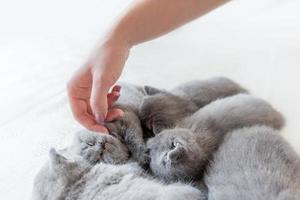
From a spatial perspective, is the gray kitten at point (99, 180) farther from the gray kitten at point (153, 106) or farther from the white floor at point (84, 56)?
the white floor at point (84, 56)

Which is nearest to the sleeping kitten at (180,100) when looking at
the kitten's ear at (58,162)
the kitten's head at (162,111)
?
the kitten's head at (162,111)

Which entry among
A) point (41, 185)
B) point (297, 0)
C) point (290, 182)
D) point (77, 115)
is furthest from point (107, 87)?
point (297, 0)

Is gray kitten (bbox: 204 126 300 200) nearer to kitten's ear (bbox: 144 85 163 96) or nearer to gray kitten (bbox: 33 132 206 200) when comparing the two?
gray kitten (bbox: 33 132 206 200)

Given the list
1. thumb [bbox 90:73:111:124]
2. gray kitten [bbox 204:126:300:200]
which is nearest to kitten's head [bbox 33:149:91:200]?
thumb [bbox 90:73:111:124]

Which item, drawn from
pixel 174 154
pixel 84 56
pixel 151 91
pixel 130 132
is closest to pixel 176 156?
pixel 174 154

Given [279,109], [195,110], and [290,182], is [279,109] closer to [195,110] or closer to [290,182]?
[195,110]

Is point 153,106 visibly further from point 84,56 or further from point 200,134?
point 84,56
